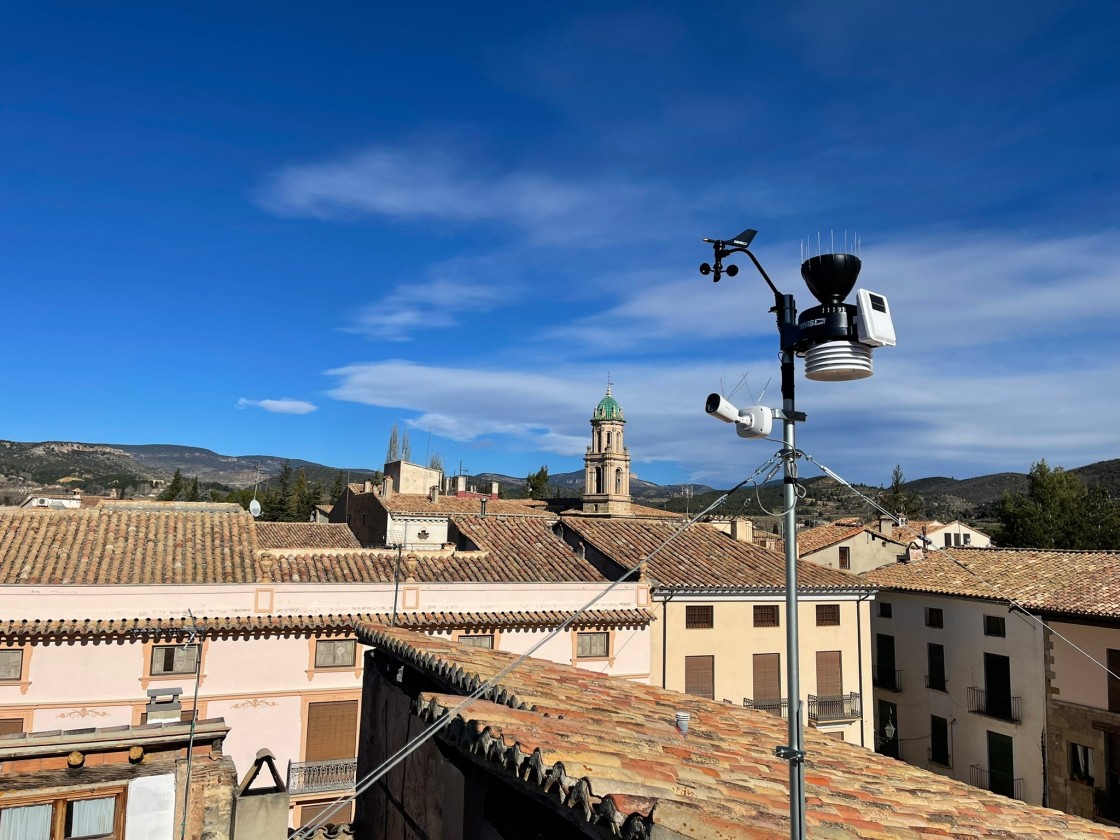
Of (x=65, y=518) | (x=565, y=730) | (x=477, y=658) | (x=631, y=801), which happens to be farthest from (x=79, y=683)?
(x=631, y=801)

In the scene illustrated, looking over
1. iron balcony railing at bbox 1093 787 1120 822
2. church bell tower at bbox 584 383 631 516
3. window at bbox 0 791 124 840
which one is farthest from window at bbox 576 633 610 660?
church bell tower at bbox 584 383 631 516

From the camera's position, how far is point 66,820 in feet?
30.2

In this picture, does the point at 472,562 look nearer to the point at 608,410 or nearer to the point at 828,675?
the point at 828,675

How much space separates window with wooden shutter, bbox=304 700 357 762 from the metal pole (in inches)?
687

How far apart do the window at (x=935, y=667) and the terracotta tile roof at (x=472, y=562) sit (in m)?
13.6

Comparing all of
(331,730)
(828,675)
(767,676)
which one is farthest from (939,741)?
(331,730)

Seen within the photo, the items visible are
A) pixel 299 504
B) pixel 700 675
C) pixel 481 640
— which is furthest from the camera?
pixel 299 504

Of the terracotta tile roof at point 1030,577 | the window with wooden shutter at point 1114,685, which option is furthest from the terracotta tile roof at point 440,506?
the window with wooden shutter at point 1114,685

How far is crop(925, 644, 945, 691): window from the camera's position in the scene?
1107 inches

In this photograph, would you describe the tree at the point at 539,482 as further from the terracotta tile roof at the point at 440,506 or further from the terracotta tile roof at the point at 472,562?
the terracotta tile roof at the point at 472,562

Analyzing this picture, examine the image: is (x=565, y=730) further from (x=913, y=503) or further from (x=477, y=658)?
(x=913, y=503)

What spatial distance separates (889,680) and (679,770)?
1167 inches

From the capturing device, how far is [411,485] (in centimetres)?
5603

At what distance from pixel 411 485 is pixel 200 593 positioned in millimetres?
37773
